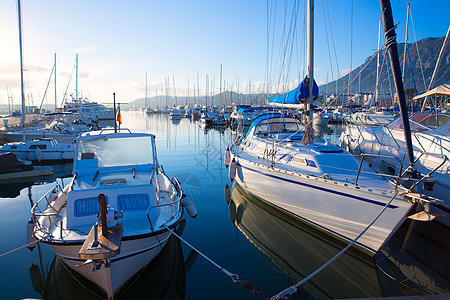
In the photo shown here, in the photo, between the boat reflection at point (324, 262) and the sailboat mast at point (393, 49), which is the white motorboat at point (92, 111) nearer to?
the boat reflection at point (324, 262)

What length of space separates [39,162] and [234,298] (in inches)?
691

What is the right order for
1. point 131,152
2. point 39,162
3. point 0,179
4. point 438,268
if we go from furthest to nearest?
1. point 39,162
2. point 0,179
3. point 131,152
4. point 438,268

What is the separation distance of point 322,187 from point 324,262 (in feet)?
6.02

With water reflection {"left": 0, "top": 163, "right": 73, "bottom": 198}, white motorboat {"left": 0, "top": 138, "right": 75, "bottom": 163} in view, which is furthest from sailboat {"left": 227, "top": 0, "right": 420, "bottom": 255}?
white motorboat {"left": 0, "top": 138, "right": 75, "bottom": 163}

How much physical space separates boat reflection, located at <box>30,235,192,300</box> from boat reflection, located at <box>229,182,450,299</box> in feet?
6.77

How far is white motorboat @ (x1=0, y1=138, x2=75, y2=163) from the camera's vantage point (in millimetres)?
17453

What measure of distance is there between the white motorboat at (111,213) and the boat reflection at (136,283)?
0.41 m

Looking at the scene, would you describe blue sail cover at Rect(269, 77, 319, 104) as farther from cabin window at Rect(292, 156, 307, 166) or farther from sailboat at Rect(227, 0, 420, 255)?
cabin window at Rect(292, 156, 307, 166)

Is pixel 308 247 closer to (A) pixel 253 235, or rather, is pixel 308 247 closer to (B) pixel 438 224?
(A) pixel 253 235

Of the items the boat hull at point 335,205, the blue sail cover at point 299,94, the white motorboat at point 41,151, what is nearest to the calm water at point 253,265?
the boat hull at point 335,205

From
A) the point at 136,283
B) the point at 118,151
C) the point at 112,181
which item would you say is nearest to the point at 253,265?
the point at 136,283

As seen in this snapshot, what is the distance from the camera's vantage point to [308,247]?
732 cm

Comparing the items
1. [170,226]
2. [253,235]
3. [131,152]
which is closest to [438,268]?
[253,235]

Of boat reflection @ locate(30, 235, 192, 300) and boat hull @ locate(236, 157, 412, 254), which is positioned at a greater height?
boat hull @ locate(236, 157, 412, 254)
